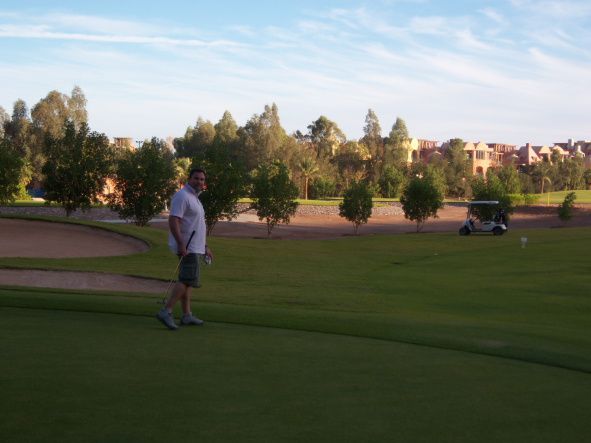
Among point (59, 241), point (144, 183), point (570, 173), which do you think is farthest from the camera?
point (570, 173)

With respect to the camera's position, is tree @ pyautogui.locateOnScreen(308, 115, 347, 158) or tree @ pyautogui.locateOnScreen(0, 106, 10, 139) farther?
tree @ pyautogui.locateOnScreen(308, 115, 347, 158)

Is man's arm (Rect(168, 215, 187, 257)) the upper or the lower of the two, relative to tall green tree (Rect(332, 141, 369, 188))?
lower

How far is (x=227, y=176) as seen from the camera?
47.4 m

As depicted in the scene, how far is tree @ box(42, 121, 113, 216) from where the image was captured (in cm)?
4672

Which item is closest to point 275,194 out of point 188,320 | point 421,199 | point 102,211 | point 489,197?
point 421,199

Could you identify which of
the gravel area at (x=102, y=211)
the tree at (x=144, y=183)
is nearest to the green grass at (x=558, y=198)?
the gravel area at (x=102, y=211)

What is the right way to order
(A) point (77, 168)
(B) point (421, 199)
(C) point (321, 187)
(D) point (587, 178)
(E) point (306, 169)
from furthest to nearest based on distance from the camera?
(D) point (587, 178), (C) point (321, 187), (E) point (306, 169), (B) point (421, 199), (A) point (77, 168)

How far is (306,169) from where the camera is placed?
107188 mm

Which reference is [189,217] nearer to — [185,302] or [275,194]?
[185,302]

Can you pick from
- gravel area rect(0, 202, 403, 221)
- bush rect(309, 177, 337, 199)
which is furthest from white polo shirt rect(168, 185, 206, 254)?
bush rect(309, 177, 337, 199)

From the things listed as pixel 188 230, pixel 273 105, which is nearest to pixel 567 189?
pixel 273 105

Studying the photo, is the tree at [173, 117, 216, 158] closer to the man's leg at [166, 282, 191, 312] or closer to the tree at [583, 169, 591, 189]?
the tree at [583, 169, 591, 189]

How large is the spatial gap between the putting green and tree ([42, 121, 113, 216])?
131 feet

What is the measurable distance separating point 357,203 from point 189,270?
51658mm
